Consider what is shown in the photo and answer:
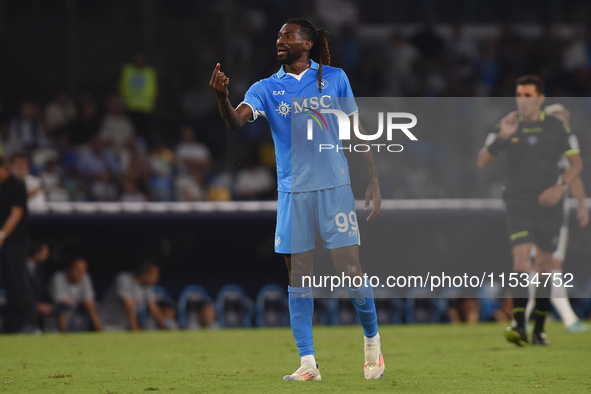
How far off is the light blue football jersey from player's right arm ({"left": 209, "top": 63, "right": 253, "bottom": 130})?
0.47 ft

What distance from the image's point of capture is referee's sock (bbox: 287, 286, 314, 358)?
565cm

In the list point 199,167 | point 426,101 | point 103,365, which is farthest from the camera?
point 199,167

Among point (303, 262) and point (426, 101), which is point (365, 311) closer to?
point (303, 262)

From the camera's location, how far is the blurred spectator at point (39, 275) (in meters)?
10.9

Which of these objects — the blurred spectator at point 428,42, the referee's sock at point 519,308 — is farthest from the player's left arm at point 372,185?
the blurred spectator at point 428,42

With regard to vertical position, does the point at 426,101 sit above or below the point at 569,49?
below

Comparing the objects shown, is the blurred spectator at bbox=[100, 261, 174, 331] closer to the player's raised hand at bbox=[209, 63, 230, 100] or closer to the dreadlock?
the dreadlock

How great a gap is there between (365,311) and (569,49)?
1342cm

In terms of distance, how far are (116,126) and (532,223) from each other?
8.02 meters

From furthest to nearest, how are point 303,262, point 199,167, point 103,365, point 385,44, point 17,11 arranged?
point 385,44 → point 17,11 → point 199,167 → point 103,365 → point 303,262

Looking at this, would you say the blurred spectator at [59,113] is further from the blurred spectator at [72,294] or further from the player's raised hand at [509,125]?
the player's raised hand at [509,125]

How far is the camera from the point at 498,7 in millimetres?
17781

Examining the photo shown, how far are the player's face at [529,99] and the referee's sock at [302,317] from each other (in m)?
3.69

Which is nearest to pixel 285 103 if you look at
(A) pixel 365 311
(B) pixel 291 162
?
(B) pixel 291 162
